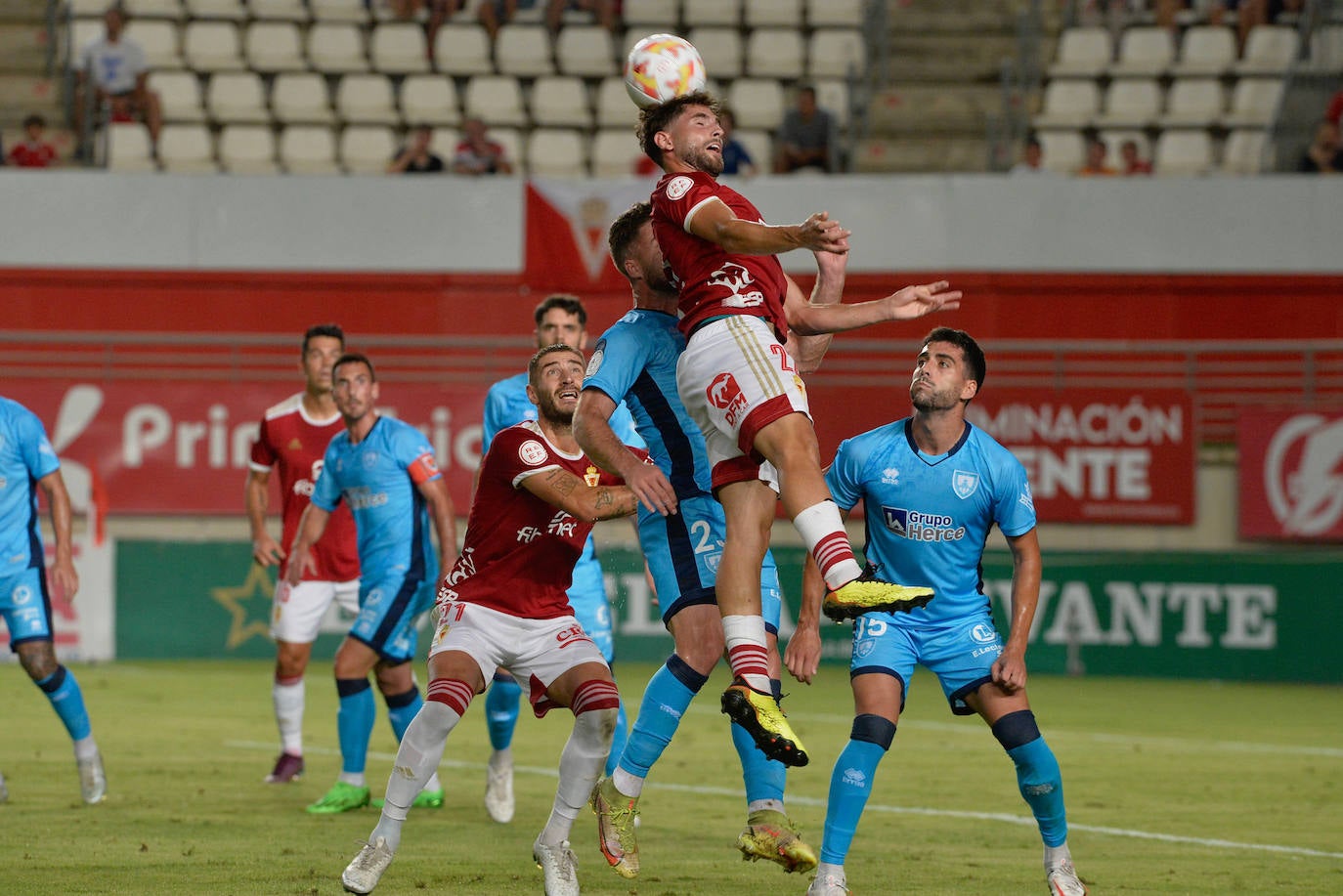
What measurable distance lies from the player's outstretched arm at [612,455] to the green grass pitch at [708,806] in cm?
186

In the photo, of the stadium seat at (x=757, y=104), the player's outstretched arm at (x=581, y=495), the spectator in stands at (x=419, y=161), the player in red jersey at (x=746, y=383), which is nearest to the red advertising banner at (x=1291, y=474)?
the stadium seat at (x=757, y=104)

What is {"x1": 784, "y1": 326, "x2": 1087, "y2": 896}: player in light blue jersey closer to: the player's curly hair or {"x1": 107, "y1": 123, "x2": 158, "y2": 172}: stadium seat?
the player's curly hair

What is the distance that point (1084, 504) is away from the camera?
19094mm

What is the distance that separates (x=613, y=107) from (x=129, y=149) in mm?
6014

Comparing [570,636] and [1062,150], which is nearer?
[570,636]

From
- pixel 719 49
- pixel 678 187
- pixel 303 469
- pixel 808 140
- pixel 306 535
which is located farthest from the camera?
pixel 719 49

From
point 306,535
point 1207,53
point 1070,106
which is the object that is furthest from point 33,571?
point 1207,53

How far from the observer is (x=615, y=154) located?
22.7 m

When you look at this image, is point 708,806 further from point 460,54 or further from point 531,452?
point 460,54

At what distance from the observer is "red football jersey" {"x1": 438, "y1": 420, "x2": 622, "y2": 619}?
748 centimetres

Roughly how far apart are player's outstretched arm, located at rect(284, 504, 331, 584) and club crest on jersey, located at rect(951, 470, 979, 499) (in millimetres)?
4415

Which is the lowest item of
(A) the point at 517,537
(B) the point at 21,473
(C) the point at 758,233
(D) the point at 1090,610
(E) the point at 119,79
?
(D) the point at 1090,610

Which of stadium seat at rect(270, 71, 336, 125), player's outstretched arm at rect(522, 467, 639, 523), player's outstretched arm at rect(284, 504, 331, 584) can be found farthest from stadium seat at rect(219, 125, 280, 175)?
player's outstretched arm at rect(522, 467, 639, 523)

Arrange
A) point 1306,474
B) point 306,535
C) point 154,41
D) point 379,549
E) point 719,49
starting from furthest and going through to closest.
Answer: point 719,49 → point 154,41 → point 1306,474 → point 306,535 → point 379,549
